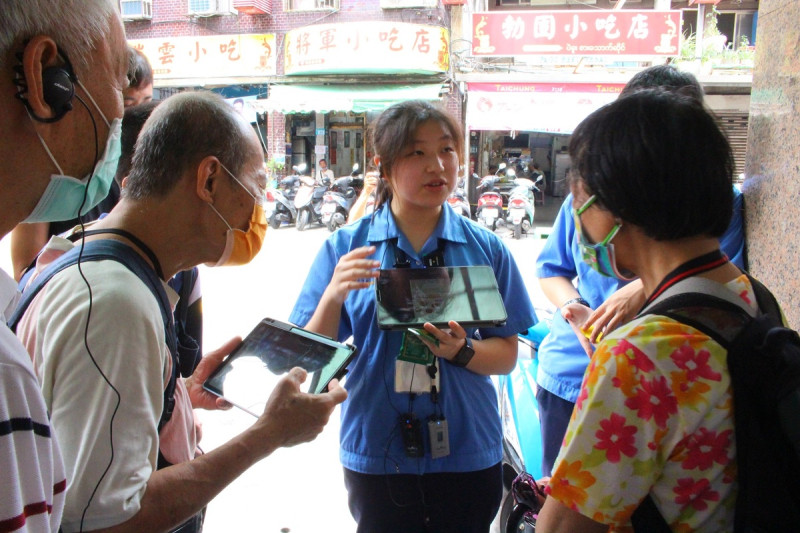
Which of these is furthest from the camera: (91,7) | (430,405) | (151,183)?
(430,405)

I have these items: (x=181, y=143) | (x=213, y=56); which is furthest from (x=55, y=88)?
(x=213, y=56)

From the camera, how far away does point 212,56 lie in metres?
13.2

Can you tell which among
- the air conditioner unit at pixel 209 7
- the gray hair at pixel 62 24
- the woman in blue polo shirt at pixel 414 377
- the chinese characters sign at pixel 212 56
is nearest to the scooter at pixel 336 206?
the chinese characters sign at pixel 212 56

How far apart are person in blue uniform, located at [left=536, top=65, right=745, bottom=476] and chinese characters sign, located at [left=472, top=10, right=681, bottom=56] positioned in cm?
842

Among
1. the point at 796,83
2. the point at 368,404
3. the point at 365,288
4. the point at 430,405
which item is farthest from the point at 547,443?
the point at 796,83

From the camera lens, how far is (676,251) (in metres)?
1.03

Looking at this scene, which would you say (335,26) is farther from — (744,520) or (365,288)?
(744,520)

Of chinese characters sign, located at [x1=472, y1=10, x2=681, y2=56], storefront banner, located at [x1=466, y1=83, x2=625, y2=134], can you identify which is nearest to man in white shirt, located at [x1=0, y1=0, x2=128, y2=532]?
chinese characters sign, located at [x1=472, y1=10, x2=681, y2=56]

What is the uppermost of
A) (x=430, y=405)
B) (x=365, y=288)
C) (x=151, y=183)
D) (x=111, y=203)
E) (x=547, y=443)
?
(x=151, y=183)

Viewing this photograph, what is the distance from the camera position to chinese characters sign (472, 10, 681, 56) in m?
9.39

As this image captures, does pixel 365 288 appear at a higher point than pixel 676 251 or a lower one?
lower

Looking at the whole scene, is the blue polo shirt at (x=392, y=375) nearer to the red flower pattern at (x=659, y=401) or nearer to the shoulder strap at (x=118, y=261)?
the shoulder strap at (x=118, y=261)

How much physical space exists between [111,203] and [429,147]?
1.28 meters

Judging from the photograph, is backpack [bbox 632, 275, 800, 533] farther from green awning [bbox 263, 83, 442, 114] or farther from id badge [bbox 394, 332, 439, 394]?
green awning [bbox 263, 83, 442, 114]
